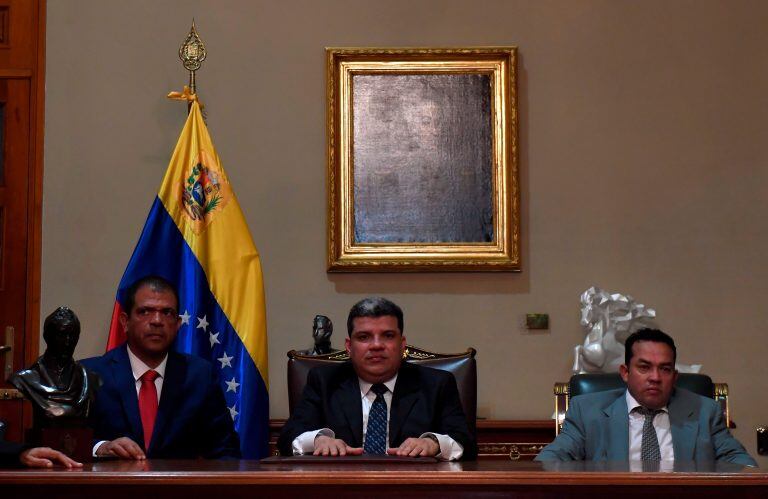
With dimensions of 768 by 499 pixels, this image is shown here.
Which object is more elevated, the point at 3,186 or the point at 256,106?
the point at 256,106

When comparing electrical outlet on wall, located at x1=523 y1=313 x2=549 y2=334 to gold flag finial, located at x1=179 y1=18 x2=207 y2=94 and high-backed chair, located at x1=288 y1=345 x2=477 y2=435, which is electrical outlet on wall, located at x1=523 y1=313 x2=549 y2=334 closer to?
high-backed chair, located at x1=288 y1=345 x2=477 y2=435

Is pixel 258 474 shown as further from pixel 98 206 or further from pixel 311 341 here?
pixel 98 206

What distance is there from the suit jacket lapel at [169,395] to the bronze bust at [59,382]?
1.61ft

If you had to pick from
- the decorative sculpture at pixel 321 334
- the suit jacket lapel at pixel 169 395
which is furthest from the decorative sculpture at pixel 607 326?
the suit jacket lapel at pixel 169 395

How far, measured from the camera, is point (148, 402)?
373 centimetres

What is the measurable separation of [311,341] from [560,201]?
1.54 m

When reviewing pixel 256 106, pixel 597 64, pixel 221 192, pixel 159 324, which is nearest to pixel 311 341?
pixel 221 192

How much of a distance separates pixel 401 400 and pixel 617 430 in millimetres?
828

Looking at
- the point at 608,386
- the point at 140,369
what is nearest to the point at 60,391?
the point at 140,369

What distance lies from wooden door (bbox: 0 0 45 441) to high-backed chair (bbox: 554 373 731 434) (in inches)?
112

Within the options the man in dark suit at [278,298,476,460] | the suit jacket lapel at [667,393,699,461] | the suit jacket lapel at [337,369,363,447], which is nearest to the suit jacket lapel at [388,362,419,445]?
the man in dark suit at [278,298,476,460]

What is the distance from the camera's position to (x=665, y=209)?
550 centimetres

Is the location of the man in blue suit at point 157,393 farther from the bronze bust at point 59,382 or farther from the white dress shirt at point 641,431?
the white dress shirt at point 641,431

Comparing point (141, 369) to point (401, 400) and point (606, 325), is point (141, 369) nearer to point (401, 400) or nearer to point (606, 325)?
point (401, 400)
